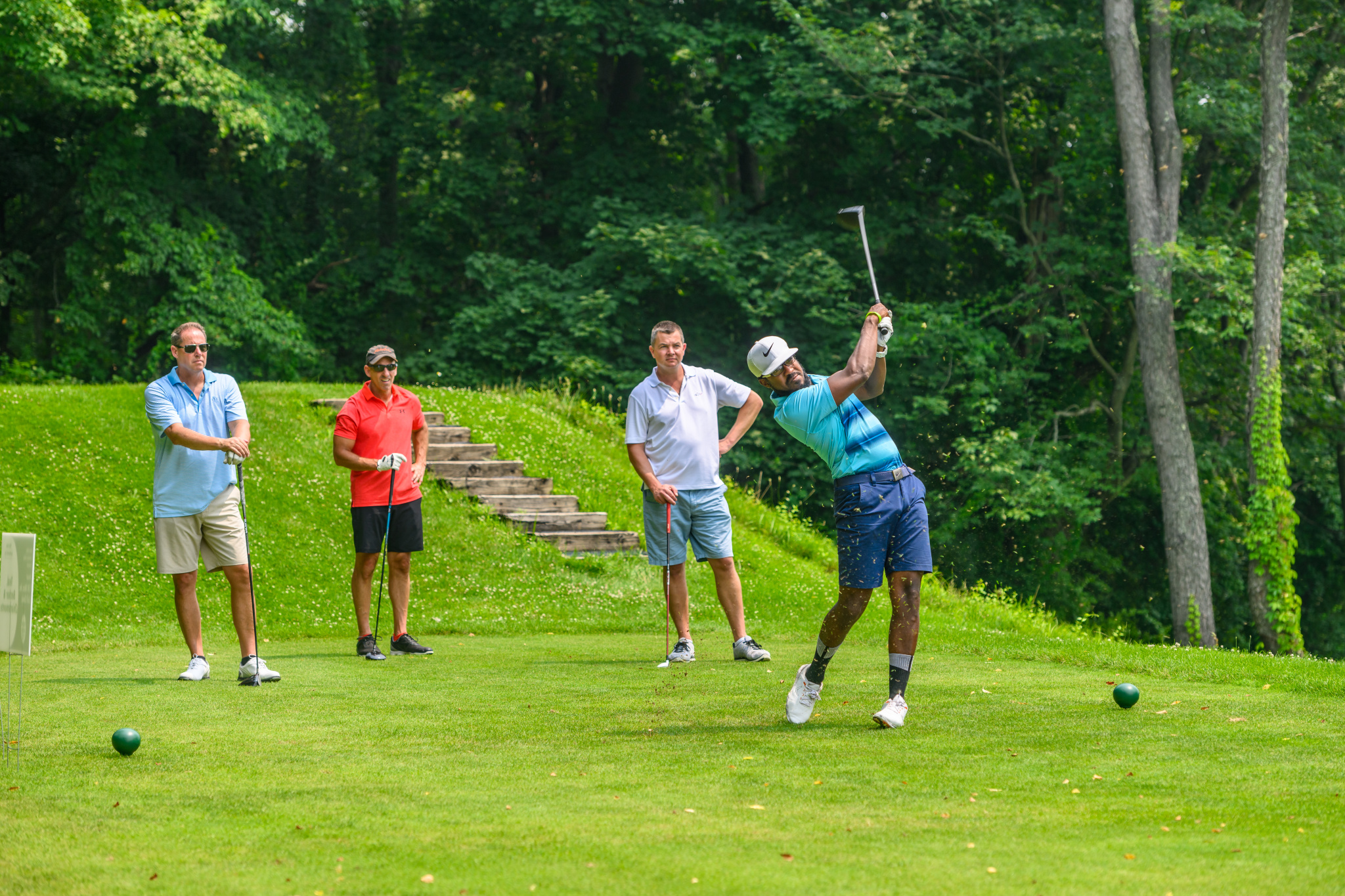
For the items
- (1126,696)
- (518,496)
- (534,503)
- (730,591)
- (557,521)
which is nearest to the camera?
(1126,696)

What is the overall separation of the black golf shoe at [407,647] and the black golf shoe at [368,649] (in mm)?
118

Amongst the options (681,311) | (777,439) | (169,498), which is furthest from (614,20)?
(169,498)

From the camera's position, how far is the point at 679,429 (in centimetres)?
810

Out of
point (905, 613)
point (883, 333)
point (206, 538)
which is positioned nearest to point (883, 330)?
point (883, 333)

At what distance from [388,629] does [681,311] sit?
1395 cm

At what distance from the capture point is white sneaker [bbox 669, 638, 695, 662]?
800cm

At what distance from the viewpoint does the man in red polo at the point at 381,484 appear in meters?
8.50

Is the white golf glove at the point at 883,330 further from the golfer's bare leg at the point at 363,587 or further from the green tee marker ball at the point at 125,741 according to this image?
the golfer's bare leg at the point at 363,587

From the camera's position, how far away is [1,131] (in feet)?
75.5

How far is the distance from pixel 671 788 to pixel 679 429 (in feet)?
12.7

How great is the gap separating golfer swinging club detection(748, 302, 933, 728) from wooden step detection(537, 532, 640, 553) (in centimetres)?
748

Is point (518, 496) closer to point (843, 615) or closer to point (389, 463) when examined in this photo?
point (389, 463)

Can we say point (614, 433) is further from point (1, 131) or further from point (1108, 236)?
point (1, 131)

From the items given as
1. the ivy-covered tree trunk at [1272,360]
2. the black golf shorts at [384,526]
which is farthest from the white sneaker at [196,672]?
the ivy-covered tree trunk at [1272,360]
